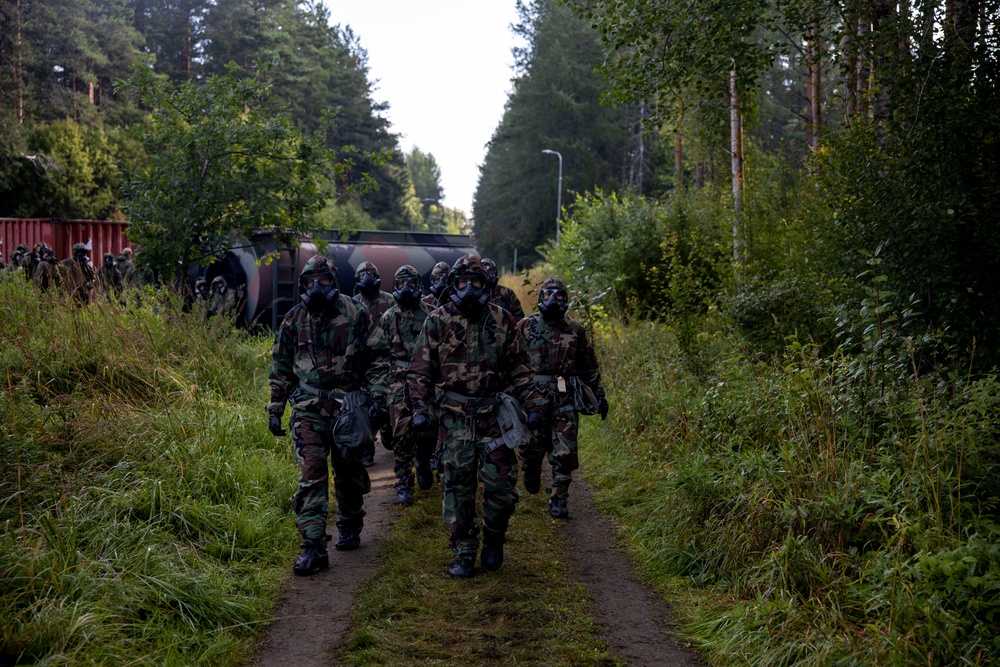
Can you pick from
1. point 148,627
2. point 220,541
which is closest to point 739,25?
point 220,541

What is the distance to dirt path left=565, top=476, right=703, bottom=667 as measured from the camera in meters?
5.04

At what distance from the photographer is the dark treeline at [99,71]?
31.8m

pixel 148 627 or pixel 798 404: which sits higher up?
pixel 798 404

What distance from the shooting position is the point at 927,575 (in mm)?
4301

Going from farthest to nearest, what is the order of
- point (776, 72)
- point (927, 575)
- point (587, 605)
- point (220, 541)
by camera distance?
point (776, 72)
point (220, 541)
point (587, 605)
point (927, 575)

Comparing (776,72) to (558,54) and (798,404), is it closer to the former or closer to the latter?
(558,54)

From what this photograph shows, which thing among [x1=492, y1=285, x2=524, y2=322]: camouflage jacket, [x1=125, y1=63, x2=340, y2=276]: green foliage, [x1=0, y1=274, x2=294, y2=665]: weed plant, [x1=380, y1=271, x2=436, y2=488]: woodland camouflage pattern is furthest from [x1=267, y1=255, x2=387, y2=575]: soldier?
[x1=125, y1=63, x2=340, y2=276]: green foliage

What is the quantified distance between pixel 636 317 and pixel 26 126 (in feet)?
91.7

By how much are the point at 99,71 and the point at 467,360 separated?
124 feet

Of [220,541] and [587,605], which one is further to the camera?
[220,541]

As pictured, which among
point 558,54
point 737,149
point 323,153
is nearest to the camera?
point 323,153

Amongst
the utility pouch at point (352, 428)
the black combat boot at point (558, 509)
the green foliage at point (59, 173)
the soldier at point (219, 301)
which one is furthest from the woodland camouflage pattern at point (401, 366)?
the green foliage at point (59, 173)

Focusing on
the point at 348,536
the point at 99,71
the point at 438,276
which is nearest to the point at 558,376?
the point at 348,536

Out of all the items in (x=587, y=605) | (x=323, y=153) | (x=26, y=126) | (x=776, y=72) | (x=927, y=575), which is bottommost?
(x=587, y=605)
